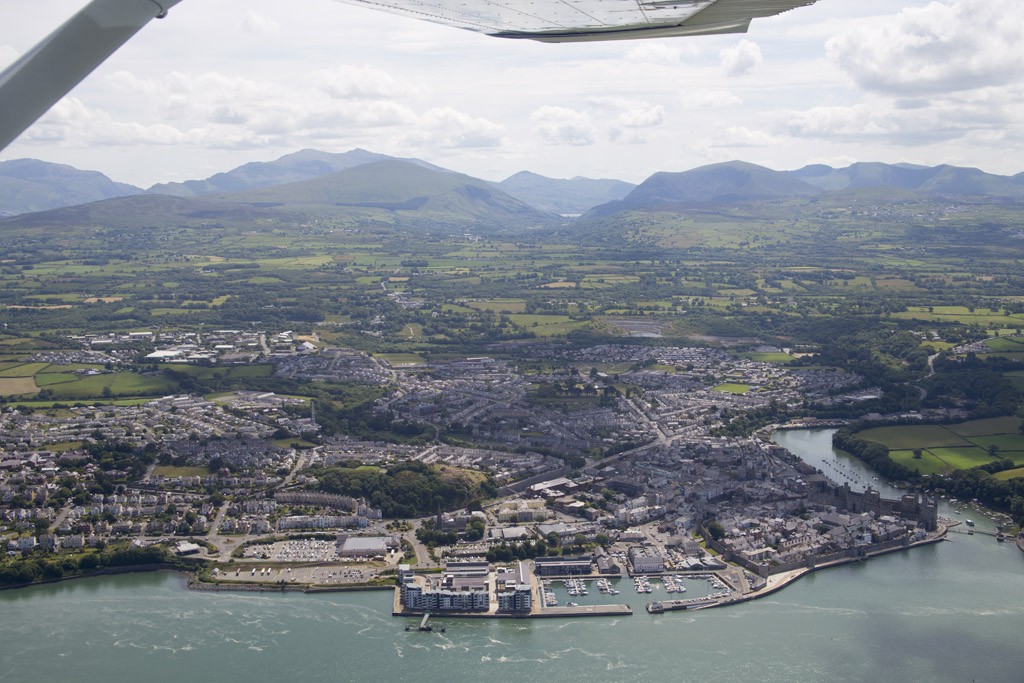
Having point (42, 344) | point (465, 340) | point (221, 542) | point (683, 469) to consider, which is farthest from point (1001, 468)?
point (42, 344)

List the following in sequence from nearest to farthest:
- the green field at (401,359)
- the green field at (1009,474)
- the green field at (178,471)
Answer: the green field at (1009,474)
the green field at (178,471)
the green field at (401,359)

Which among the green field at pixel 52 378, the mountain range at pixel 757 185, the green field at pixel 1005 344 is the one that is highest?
the mountain range at pixel 757 185

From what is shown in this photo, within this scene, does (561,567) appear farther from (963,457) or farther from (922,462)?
(963,457)

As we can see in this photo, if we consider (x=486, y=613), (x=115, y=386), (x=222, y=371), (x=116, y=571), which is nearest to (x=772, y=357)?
(x=222, y=371)

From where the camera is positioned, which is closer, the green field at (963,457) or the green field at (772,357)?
the green field at (963,457)

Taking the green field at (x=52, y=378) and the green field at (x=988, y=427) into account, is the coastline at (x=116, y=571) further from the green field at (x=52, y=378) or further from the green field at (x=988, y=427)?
the green field at (x=988, y=427)

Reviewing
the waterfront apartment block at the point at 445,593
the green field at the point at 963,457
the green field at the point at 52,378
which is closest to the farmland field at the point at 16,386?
the green field at the point at 52,378
